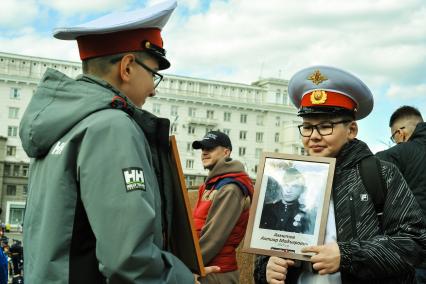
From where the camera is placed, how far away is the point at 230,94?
89.3 m

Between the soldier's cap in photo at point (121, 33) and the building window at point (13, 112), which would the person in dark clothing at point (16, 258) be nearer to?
the soldier's cap in photo at point (121, 33)

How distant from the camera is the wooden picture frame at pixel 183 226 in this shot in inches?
99.7

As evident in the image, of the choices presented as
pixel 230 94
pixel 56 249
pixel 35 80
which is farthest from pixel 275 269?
pixel 230 94

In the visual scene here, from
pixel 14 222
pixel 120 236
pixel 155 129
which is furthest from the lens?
pixel 14 222

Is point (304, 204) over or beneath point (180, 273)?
over

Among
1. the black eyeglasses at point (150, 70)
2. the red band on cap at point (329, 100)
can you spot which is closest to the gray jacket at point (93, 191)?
the black eyeglasses at point (150, 70)

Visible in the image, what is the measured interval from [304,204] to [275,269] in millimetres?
389

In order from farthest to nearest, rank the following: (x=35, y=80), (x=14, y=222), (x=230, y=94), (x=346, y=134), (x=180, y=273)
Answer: (x=230, y=94) → (x=35, y=80) → (x=14, y=222) → (x=346, y=134) → (x=180, y=273)

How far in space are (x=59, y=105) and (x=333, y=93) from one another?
1.82 m

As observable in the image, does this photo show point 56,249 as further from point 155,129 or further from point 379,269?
point 379,269

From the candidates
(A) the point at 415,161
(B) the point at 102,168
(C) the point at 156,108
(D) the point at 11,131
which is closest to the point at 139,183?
(B) the point at 102,168

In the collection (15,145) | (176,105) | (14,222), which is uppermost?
(176,105)

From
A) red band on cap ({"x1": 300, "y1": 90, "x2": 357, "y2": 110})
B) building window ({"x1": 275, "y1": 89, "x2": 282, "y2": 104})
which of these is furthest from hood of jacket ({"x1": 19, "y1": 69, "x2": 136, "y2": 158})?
building window ({"x1": 275, "y1": 89, "x2": 282, "y2": 104})

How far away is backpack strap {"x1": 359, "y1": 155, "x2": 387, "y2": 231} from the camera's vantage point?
3.15m
